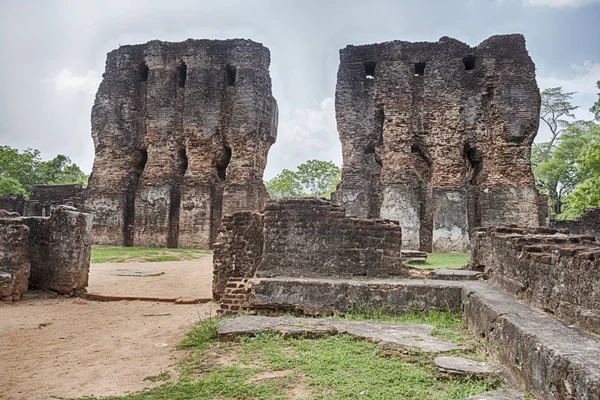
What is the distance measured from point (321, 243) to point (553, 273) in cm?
336

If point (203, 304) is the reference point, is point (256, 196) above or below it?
above

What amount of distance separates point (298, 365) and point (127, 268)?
940cm

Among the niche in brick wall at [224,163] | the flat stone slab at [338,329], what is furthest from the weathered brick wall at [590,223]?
the flat stone slab at [338,329]

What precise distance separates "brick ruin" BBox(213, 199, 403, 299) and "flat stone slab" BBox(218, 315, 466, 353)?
1478mm

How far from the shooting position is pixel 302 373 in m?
3.84

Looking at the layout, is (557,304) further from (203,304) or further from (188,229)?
(188,229)

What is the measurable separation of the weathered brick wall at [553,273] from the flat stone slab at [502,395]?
77 cm

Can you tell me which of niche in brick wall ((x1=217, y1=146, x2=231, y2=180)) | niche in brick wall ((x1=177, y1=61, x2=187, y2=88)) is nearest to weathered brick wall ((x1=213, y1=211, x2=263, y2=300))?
niche in brick wall ((x1=217, y1=146, x2=231, y2=180))

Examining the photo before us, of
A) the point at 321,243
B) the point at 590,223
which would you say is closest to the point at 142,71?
the point at 321,243

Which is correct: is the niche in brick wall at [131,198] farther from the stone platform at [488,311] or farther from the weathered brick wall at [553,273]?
the weathered brick wall at [553,273]

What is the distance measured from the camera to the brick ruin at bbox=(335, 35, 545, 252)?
17.4 meters

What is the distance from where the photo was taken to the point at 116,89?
21.0m

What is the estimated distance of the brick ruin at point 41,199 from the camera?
2441 cm

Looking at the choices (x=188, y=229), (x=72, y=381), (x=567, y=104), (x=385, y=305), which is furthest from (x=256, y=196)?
(x=567, y=104)
